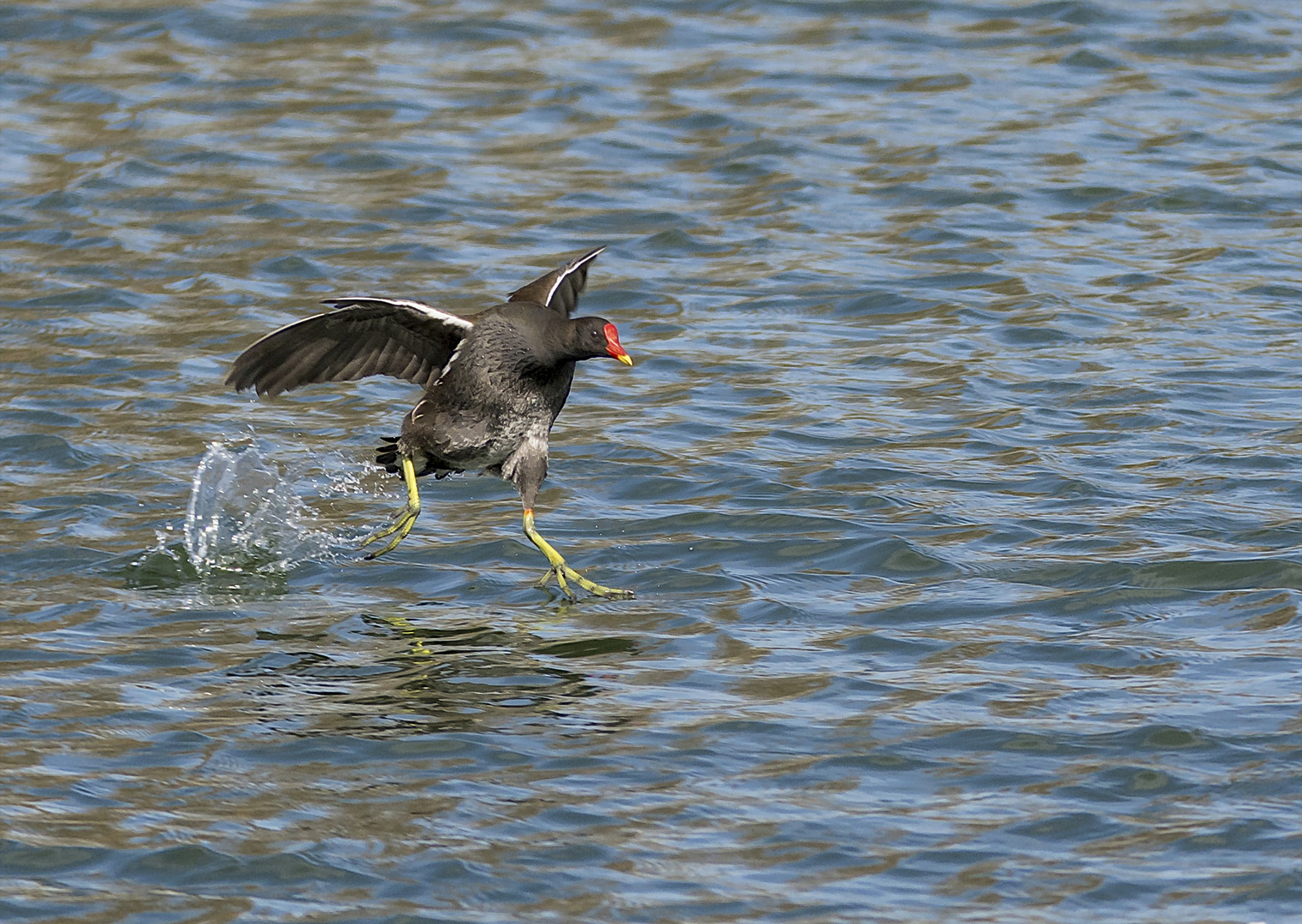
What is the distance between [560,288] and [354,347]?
3.07 feet

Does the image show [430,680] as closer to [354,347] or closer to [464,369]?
[464,369]

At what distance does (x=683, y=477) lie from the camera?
867cm

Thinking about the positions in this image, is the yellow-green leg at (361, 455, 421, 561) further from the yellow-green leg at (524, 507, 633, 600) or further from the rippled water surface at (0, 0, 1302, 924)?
the yellow-green leg at (524, 507, 633, 600)

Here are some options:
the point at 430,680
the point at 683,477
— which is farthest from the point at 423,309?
the point at 683,477

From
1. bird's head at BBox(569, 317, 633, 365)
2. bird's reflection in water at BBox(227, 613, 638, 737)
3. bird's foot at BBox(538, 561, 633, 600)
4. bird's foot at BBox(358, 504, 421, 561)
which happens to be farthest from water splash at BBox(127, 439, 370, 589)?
bird's head at BBox(569, 317, 633, 365)

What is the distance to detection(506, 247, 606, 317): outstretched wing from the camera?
7.98m

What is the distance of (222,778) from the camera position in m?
5.89

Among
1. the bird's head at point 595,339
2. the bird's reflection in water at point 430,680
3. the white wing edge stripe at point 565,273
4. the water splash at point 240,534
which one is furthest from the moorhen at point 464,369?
the bird's reflection in water at point 430,680

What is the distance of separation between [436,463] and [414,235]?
13.3ft

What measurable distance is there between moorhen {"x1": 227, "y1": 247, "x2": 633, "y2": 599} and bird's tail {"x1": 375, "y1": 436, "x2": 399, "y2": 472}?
9 cm

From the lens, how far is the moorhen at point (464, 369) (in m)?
7.54

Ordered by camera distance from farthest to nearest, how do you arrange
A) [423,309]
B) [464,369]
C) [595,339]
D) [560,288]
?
[560,288] < [464,369] < [595,339] < [423,309]

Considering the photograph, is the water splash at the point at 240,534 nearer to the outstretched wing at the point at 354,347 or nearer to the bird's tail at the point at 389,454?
the bird's tail at the point at 389,454

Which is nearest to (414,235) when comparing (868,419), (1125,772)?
(868,419)
